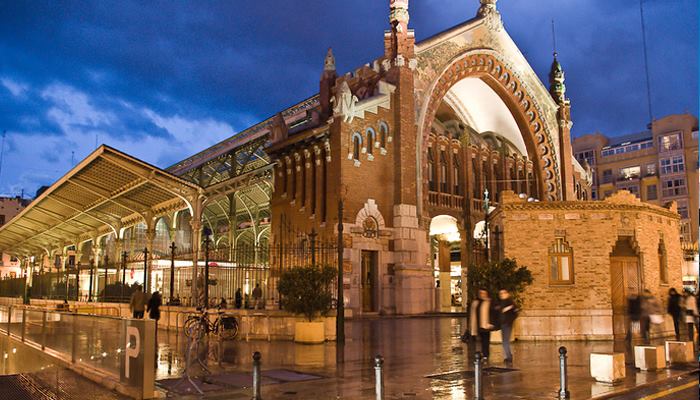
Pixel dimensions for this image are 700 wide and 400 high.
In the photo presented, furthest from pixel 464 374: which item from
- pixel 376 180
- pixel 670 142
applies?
pixel 670 142

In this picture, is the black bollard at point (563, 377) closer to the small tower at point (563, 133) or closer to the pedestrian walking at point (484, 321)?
the pedestrian walking at point (484, 321)

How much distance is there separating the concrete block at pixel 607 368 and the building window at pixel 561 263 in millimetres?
8135

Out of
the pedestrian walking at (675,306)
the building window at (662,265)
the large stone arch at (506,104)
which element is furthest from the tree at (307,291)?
the large stone arch at (506,104)

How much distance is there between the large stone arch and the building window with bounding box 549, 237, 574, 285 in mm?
15683

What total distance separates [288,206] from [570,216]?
1912 cm

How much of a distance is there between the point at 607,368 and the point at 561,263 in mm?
8674

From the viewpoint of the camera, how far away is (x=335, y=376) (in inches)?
488

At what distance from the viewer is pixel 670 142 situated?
2926 inches

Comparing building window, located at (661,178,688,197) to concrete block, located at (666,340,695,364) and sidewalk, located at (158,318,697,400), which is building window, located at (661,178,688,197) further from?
concrete block, located at (666,340,695,364)

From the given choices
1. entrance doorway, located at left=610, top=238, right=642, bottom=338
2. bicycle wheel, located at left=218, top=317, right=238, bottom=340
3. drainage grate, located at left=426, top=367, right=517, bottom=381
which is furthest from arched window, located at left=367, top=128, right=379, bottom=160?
drainage grate, located at left=426, top=367, right=517, bottom=381

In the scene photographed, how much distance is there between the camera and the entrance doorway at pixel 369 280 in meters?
32.2

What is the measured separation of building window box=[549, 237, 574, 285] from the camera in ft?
64.1

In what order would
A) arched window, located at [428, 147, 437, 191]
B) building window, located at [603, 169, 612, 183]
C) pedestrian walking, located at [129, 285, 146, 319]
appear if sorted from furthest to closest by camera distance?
building window, located at [603, 169, 612, 183]
arched window, located at [428, 147, 437, 191]
pedestrian walking, located at [129, 285, 146, 319]

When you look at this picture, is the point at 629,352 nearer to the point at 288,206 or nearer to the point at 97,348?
the point at 97,348
